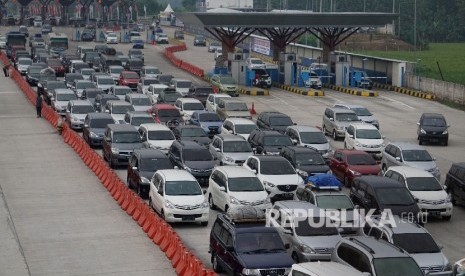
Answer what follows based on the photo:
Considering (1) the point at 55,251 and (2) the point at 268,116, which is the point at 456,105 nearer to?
(2) the point at 268,116

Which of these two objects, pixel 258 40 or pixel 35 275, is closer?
pixel 35 275

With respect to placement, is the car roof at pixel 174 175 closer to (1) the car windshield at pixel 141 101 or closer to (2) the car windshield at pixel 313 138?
(2) the car windshield at pixel 313 138

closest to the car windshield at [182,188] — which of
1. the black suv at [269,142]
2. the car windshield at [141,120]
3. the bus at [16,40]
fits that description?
the black suv at [269,142]

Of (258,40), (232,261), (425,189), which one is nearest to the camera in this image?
(232,261)

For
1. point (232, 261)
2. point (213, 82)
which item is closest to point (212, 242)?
point (232, 261)

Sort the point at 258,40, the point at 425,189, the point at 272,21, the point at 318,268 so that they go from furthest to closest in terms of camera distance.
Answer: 1. the point at 258,40
2. the point at 272,21
3. the point at 425,189
4. the point at 318,268

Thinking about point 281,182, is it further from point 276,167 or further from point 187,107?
point 187,107

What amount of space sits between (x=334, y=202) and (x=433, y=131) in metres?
18.8

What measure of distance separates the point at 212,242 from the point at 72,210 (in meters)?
8.29

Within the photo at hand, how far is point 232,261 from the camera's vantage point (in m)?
24.4

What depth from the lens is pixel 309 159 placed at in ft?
123

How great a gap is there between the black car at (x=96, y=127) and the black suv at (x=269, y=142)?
266 inches

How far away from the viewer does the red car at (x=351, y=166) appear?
3722 cm

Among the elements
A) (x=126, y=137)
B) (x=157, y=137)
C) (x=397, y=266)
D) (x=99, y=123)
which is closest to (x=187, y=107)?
(x=99, y=123)
